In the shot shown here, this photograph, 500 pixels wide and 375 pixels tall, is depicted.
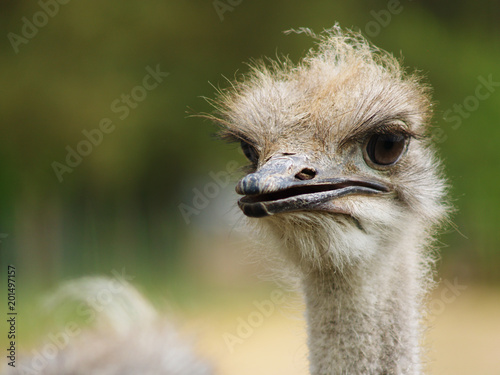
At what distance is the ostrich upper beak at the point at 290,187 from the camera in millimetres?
1495

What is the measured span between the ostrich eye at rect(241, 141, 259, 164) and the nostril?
1.11 ft

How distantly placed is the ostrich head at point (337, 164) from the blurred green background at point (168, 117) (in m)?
3.63

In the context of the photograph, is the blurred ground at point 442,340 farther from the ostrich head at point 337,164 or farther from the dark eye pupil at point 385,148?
the dark eye pupil at point 385,148

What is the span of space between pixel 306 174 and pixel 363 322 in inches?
19.2

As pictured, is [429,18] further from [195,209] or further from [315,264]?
[315,264]

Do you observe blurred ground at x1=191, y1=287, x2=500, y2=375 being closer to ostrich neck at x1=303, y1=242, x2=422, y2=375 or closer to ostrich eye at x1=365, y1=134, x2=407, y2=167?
ostrich neck at x1=303, y1=242, x2=422, y2=375

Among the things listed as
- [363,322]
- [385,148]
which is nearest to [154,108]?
[385,148]

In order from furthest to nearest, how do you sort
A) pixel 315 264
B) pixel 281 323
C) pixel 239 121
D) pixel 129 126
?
pixel 129 126 → pixel 281 323 → pixel 239 121 → pixel 315 264

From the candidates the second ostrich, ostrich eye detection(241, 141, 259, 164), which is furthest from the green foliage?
the second ostrich

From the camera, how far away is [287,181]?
152 centimetres

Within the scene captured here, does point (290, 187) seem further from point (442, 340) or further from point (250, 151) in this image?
point (442, 340)

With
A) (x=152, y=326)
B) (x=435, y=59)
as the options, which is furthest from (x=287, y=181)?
(x=435, y=59)

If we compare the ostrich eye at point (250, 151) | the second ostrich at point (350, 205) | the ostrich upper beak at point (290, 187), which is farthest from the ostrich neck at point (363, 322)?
the ostrich eye at point (250, 151)

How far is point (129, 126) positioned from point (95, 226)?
112 cm
